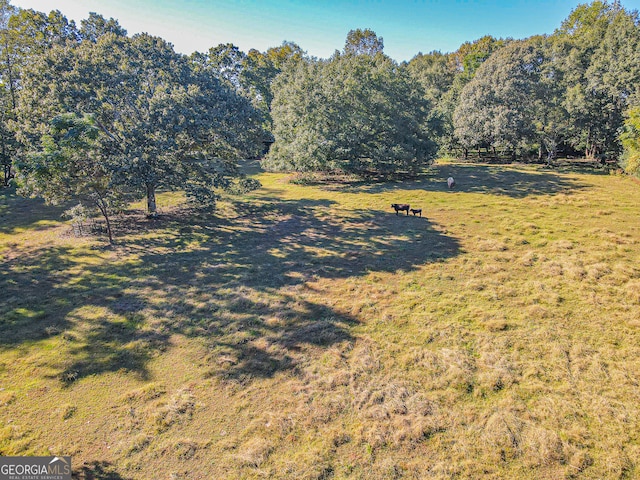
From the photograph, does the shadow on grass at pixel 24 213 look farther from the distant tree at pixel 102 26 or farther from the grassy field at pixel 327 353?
the distant tree at pixel 102 26

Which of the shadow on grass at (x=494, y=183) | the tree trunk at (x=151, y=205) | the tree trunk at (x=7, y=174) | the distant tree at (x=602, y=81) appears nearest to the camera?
the tree trunk at (x=151, y=205)

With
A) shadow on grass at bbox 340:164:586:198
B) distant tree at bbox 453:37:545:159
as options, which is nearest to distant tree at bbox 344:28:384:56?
distant tree at bbox 453:37:545:159

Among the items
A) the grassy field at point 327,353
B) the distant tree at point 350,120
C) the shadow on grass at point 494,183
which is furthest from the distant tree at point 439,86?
the grassy field at point 327,353

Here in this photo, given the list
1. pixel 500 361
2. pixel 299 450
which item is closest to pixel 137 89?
pixel 299 450

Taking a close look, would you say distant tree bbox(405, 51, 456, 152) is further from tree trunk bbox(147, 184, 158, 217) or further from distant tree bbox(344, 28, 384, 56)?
tree trunk bbox(147, 184, 158, 217)

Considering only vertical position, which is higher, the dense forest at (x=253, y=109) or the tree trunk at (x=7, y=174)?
the dense forest at (x=253, y=109)

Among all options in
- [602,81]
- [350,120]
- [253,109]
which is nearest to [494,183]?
[350,120]
